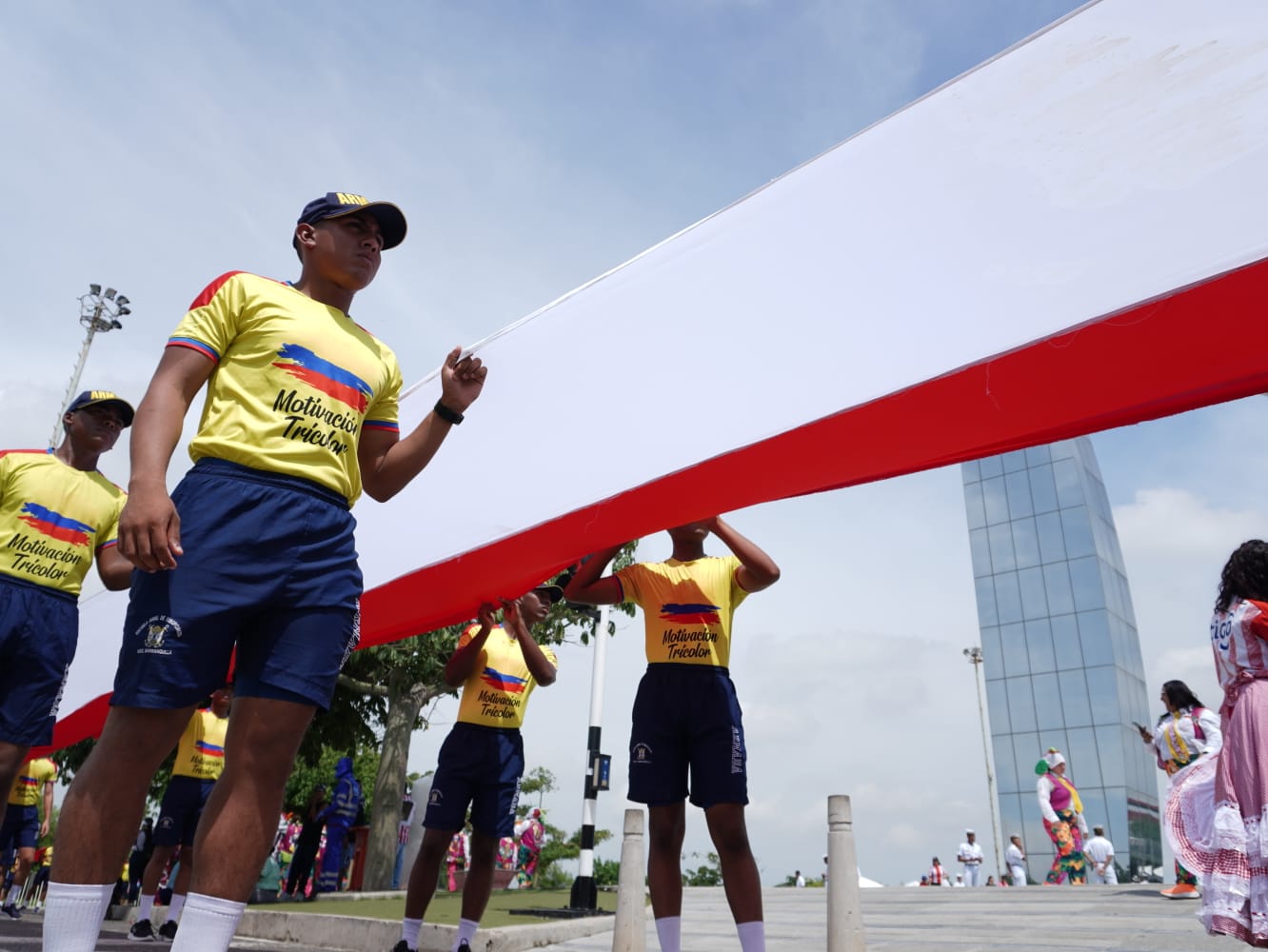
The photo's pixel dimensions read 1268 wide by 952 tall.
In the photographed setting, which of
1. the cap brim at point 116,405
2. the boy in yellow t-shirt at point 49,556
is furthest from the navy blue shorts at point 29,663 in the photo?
the cap brim at point 116,405

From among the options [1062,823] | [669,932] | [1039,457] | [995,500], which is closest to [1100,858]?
[1062,823]

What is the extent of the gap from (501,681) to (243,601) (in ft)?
12.1

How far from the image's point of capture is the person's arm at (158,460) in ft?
7.30

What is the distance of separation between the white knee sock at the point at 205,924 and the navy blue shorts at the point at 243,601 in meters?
0.44

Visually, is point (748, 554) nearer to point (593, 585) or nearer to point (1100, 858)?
point (593, 585)

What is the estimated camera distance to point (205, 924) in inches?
81.9

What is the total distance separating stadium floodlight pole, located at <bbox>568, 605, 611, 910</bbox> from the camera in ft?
32.0

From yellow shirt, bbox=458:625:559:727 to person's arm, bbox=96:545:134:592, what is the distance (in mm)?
2080

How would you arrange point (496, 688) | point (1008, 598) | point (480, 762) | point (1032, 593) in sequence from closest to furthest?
point (480, 762) → point (496, 688) → point (1032, 593) → point (1008, 598)

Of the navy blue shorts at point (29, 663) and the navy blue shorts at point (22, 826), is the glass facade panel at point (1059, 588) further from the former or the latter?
the navy blue shorts at point (29, 663)

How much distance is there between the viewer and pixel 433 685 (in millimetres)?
15742

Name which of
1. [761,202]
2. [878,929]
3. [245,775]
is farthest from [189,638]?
[878,929]

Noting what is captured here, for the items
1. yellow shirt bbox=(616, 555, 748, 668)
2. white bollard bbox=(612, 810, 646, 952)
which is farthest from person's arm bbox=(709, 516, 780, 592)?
white bollard bbox=(612, 810, 646, 952)

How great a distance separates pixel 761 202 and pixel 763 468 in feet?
3.77
